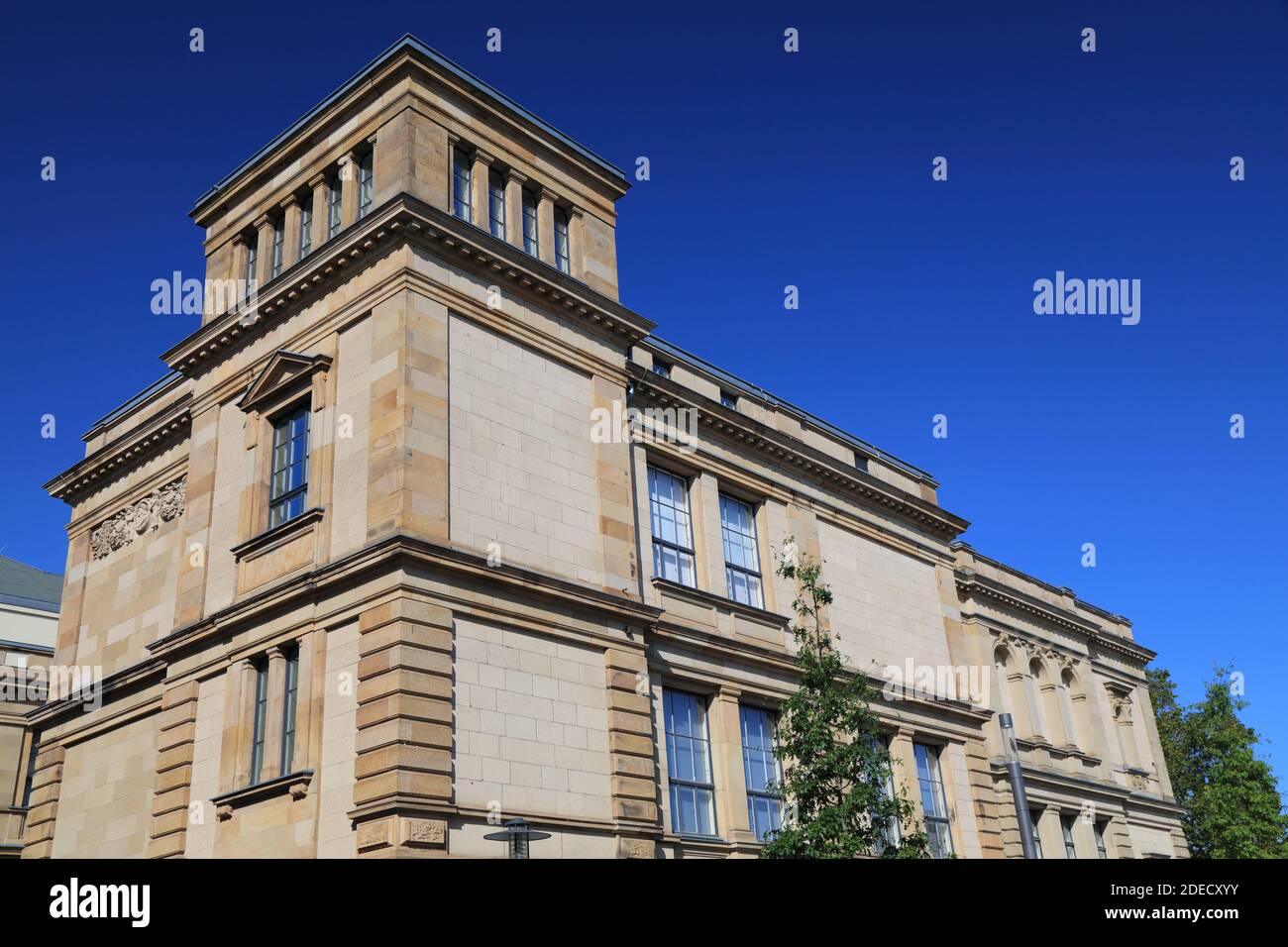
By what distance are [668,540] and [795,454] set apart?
5.81 metres

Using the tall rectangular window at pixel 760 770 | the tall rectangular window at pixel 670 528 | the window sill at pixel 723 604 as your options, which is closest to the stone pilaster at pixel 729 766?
the tall rectangular window at pixel 760 770

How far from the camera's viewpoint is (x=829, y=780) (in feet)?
74.8

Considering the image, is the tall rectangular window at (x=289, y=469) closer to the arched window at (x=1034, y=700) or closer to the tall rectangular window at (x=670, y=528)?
the tall rectangular window at (x=670, y=528)

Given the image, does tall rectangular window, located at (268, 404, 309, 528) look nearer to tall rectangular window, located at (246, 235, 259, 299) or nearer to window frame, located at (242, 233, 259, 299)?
window frame, located at (242, 233, 259, 299)

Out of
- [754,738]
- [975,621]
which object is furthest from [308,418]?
[975,621]

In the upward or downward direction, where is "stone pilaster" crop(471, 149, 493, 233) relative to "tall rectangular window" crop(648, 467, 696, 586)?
upward

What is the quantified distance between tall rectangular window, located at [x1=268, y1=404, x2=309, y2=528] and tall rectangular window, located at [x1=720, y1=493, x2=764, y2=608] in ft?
34.0

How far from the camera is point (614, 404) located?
84.8ft

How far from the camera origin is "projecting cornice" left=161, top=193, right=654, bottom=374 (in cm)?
2238

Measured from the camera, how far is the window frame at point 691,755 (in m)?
23.8

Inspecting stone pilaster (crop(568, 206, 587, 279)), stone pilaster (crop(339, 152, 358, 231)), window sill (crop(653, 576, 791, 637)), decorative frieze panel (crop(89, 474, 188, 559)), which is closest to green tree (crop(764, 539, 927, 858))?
window sill (crop(653, 576, 791, 637))
